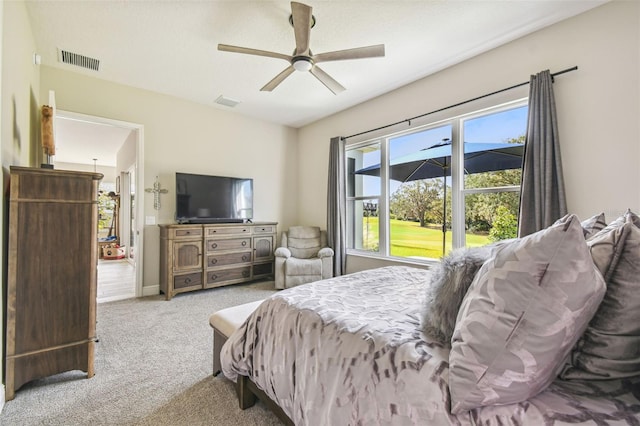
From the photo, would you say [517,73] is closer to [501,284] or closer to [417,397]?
[501,284]

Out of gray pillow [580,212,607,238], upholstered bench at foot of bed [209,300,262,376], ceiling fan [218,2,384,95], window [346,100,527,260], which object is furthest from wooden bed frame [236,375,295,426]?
window [346,100,527,260]

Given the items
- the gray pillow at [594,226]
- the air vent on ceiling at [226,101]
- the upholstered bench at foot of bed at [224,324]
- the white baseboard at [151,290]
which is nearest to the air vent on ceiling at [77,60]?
the air vent on ceiling at [226,101]

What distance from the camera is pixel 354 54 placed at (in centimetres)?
238

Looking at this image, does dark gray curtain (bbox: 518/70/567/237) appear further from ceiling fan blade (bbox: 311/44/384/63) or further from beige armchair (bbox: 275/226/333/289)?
beige armchair (bbox: 275/226/333/289)

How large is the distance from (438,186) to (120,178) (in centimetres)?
781

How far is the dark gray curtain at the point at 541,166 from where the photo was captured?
2391 millimetres

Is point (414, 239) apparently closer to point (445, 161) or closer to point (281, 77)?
point (445, 161)

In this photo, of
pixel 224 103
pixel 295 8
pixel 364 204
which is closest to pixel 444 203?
pixel 364 204

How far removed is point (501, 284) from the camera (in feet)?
2.58

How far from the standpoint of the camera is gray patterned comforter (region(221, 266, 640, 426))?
723mm

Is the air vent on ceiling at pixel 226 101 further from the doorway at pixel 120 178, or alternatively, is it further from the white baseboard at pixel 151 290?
the white baseboard at pixel 151 290

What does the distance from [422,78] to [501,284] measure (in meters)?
3.39

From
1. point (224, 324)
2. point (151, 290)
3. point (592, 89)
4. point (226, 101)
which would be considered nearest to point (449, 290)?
point (224, 324)

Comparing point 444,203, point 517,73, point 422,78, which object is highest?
point 422,78
